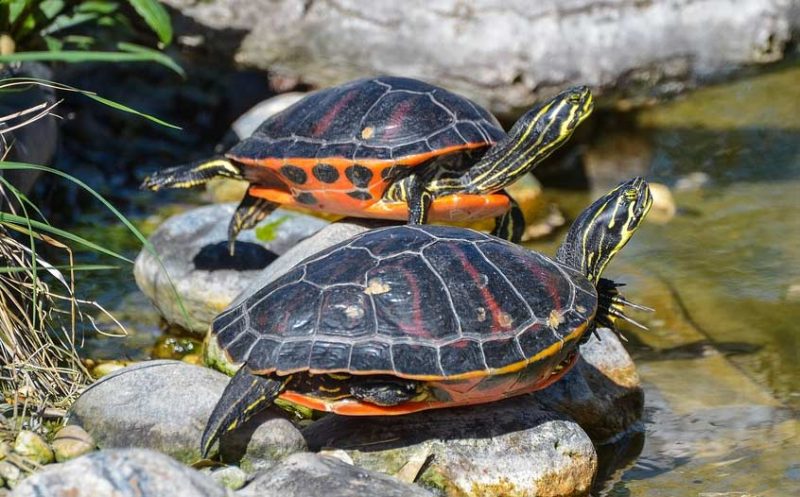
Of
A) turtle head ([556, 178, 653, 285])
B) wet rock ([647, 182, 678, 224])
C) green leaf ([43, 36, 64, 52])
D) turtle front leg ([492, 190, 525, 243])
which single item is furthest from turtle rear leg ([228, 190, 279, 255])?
wet rock ([647, 182, 678, 224])

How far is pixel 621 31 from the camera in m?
7.38

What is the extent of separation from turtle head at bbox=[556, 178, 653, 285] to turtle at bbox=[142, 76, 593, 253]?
702mm

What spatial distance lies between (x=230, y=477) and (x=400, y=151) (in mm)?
1986

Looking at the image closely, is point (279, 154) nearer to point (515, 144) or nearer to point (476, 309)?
point (515, 144)

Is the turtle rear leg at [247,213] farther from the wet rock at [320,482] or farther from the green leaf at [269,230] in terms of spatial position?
the wet rock at [320,482]

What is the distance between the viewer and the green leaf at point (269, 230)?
5.90 metres

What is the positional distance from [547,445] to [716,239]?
3.52 metres

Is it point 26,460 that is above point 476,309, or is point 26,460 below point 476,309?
below

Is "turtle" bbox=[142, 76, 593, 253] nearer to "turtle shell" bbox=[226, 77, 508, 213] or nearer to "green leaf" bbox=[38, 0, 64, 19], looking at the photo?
"turtle shell" bbox=[226, 77, 508, 213]

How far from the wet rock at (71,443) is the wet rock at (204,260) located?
5.77ft

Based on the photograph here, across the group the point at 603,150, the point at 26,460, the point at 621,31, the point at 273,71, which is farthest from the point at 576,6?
the point at 26,460

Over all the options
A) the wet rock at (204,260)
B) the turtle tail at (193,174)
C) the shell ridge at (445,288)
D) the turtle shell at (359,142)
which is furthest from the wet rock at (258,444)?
the turtle tail at (193,174)

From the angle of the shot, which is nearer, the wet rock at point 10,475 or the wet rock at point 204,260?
the wet rock at point 10,475

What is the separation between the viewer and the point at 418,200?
5.04 meters
